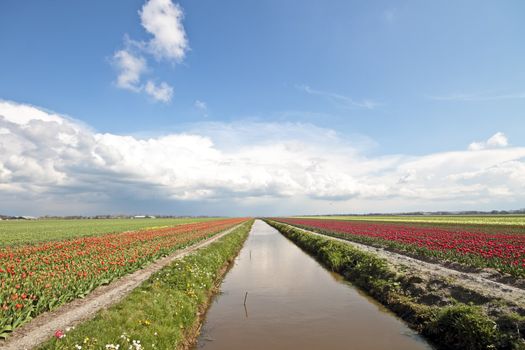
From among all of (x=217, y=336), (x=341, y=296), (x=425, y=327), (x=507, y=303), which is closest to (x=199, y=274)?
(x=217, y=336)

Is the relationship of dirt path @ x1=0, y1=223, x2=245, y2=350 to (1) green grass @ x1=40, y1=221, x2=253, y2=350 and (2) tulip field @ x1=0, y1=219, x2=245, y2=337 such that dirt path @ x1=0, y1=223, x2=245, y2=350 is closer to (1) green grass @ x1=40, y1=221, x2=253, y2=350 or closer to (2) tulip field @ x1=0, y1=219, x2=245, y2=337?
(2) tulip field @ x1=0, y1=219, x2=245, y2=337

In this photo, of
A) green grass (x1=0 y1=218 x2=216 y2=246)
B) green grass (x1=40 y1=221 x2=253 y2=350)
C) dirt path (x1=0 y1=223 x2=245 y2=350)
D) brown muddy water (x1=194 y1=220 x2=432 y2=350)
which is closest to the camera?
green grass (x1=40 y1=221 x2=253 y2=350)

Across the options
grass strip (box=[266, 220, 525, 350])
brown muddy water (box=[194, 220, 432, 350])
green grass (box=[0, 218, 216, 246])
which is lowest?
brown muddy water (box=[194, 220, 432, 350])

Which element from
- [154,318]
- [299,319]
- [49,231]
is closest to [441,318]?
[299,319]

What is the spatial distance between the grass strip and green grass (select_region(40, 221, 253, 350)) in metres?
8.30

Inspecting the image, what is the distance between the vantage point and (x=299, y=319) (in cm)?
1240

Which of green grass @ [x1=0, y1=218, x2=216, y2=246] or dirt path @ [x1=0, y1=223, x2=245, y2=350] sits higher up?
green grass @ [x1=0, y1=218, x2=216, y2=246]

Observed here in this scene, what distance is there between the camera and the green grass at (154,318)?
7986 mm

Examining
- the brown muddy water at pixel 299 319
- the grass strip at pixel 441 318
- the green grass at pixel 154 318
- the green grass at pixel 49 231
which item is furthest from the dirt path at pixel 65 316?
the green grass at pixel 49 231

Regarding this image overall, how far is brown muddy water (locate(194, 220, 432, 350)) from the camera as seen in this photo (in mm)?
10211

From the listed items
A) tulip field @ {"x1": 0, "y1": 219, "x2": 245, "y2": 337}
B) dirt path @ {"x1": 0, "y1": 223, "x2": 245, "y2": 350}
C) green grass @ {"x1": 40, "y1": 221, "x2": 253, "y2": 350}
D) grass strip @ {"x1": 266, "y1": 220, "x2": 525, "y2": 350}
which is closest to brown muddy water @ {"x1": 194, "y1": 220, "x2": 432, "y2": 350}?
grass strip @ {"x1": 266, "y1": 220, "x2": 525, "y2": 350}

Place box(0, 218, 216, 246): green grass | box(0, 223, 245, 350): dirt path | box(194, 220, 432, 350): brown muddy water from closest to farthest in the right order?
box(0, 223, 245, 350): dirt path < box(194, 220, 432, 350): brown muddy water < box(0, 218, 216, 246): green grass

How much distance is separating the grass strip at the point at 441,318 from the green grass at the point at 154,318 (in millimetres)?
8296

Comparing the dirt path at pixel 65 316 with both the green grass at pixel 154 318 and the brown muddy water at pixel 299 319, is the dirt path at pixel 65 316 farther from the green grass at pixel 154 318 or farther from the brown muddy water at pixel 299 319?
the brown muddy water at pixel 299 319
